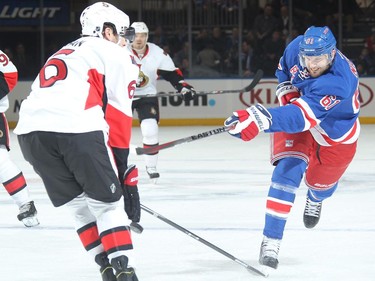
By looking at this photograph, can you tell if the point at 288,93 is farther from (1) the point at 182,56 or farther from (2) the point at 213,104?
(1) the point at 182,56

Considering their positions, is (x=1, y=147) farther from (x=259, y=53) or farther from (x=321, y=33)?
(x=259, y=53)

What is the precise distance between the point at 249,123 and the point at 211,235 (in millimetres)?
1118

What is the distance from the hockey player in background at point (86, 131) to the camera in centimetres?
314

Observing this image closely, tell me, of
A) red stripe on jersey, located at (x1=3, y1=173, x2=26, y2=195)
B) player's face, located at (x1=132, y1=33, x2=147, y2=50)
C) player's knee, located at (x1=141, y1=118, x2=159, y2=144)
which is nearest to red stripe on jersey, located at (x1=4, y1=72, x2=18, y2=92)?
red stripe on jersey, located at (x1=3, y1=173, x2=26, y2=195)

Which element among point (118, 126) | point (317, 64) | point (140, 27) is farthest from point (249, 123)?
point (140, 27)

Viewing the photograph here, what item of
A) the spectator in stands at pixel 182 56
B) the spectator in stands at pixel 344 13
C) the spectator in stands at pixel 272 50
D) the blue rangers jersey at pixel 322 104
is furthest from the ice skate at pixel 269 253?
the spectator in stands at pixel 344 13

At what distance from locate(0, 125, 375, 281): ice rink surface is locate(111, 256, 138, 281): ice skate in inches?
19.4

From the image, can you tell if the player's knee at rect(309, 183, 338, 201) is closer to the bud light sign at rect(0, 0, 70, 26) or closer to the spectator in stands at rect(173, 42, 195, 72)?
the spectator in stands at rect(173, 42, 195, 72)

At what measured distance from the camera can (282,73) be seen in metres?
4.14

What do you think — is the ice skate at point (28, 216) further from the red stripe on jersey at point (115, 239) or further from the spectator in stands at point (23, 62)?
the spectator in stands at point (23, 62)

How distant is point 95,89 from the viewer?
3.21 meters

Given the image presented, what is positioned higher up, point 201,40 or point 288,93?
point 288,93

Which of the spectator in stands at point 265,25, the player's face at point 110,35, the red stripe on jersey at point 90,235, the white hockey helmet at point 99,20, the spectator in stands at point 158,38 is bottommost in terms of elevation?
the spectator in stands at point 158,38

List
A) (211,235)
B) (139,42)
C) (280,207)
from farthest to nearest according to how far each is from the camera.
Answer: (139,42), (211,235), (280,207)
